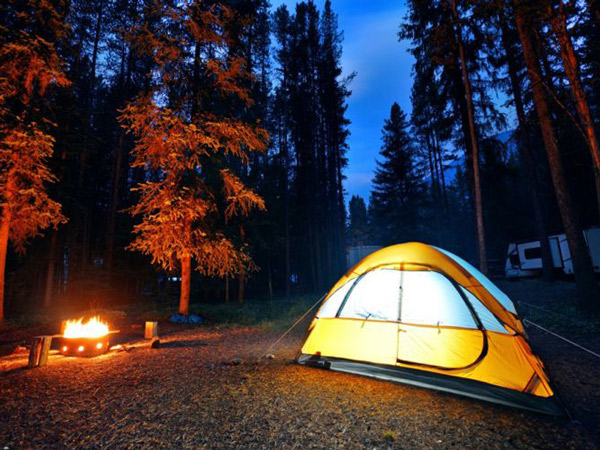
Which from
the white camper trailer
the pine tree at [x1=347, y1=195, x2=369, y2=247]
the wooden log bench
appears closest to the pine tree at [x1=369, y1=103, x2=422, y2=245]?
the white camper trailer

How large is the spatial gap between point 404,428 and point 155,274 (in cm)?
2030

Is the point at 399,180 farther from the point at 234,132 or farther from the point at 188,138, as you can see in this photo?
the point at 188,138

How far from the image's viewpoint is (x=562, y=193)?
870 centimetres

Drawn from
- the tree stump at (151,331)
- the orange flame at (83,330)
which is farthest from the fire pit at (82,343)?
the tree stump at (151,331)

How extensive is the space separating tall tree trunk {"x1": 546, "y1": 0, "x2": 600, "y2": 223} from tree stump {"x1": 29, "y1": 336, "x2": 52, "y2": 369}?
45.0 ft

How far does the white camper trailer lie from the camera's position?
14742 millimetres

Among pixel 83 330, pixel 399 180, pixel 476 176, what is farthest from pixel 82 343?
pixel 399 180

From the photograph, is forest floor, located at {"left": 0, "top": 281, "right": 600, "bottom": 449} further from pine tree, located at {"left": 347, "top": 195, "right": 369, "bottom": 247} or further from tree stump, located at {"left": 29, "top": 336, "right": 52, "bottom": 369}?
pine tree, located at {"left": 347, "top": 195, "right": 369, "bottom": 247}

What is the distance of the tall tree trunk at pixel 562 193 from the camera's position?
8.27 meters

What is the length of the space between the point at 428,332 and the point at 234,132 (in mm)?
8451

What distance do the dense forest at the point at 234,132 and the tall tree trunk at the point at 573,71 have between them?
0.04 meters

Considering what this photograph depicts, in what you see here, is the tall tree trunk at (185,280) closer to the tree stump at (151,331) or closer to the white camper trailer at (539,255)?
the tree stump at (151,331)

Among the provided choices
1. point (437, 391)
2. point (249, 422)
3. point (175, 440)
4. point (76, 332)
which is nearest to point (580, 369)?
point (437, 391)

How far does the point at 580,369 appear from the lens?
15.6 feet
